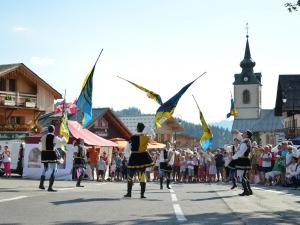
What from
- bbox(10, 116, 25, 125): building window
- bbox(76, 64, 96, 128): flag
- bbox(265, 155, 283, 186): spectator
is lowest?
bbox(265, 155, 283, 186): spectator

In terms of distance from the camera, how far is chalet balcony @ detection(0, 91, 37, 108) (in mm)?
45422

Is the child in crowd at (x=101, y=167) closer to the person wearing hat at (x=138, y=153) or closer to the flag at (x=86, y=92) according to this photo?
the flag at (x=86, y=92)

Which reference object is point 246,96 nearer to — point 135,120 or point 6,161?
point 135,120

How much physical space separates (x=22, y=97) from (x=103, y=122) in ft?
27.4

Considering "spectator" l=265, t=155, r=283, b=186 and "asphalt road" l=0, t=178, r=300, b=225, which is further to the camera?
"spectator" l=265, t=155, r=283, b=186

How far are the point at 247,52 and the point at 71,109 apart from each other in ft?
322

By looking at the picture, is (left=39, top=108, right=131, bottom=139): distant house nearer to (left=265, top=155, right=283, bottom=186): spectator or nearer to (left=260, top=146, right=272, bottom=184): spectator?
(left=260, top=146, right=272, bottom=184): spectator

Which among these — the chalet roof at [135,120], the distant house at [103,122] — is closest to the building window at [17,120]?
the distant house at [103,122]

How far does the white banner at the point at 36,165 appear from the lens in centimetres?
2769

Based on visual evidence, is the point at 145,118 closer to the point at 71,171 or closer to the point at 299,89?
the point at 299,89

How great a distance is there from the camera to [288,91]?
66.2 m

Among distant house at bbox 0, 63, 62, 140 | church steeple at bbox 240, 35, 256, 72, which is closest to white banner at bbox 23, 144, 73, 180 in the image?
distant house at bbox 0, 63, 62, 140

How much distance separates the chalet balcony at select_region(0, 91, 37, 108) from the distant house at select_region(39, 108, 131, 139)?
9.32 feet

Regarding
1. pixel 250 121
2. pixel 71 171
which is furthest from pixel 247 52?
pixel 71 171
